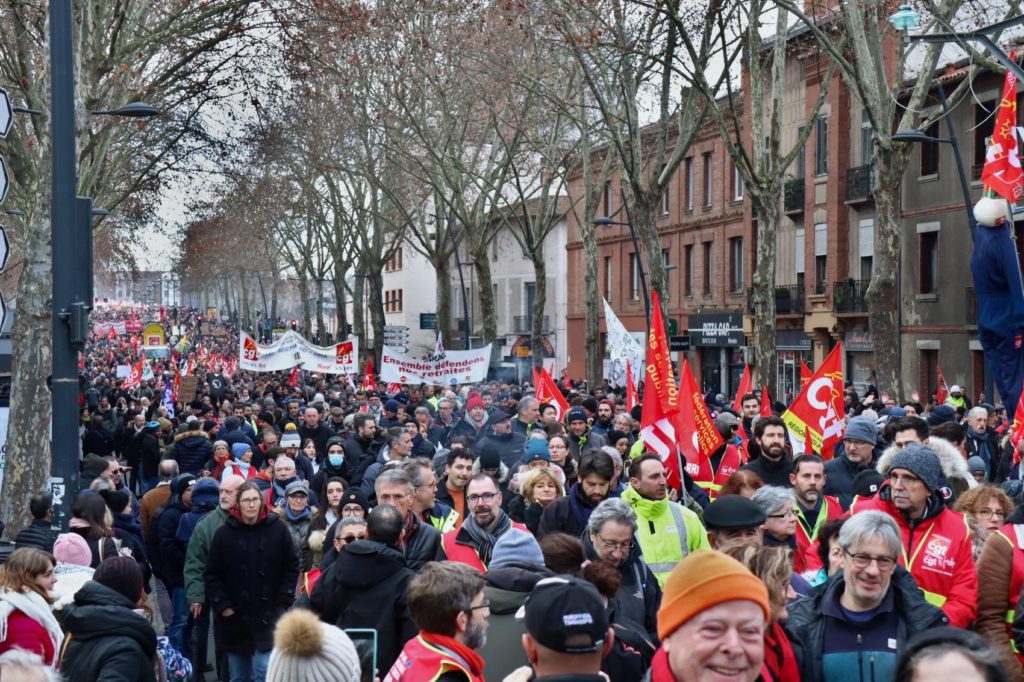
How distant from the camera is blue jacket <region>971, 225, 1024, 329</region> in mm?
7113

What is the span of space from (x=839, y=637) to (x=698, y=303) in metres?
43.2

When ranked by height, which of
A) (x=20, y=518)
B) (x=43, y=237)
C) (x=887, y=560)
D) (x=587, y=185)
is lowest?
(x=20, y=518)

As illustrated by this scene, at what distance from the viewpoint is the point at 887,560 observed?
4926 mm

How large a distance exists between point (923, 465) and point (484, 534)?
90.9 inches

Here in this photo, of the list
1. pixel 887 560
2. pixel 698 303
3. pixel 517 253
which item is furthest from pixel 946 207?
pixel 517 253

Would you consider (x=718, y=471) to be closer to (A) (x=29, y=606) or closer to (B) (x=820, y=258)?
(A) (x=29, y=606)

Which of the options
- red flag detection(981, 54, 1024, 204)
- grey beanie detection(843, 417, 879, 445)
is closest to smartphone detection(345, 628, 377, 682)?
red flag detection(981, 54, 1024, 204)

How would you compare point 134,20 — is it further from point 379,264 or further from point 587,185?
point 379,264

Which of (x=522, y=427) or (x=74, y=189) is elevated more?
(x=74, y=189)

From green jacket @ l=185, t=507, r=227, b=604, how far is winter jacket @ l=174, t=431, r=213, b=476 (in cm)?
622

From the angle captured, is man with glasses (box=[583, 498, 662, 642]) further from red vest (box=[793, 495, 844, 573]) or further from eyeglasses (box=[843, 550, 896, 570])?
eyeglasses (box=[843, 550, 896, 570])

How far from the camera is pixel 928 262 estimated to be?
35.7 m

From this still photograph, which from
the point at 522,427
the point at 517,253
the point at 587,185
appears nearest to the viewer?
the point at 522,427

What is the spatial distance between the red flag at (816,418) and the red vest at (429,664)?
8.88 m
